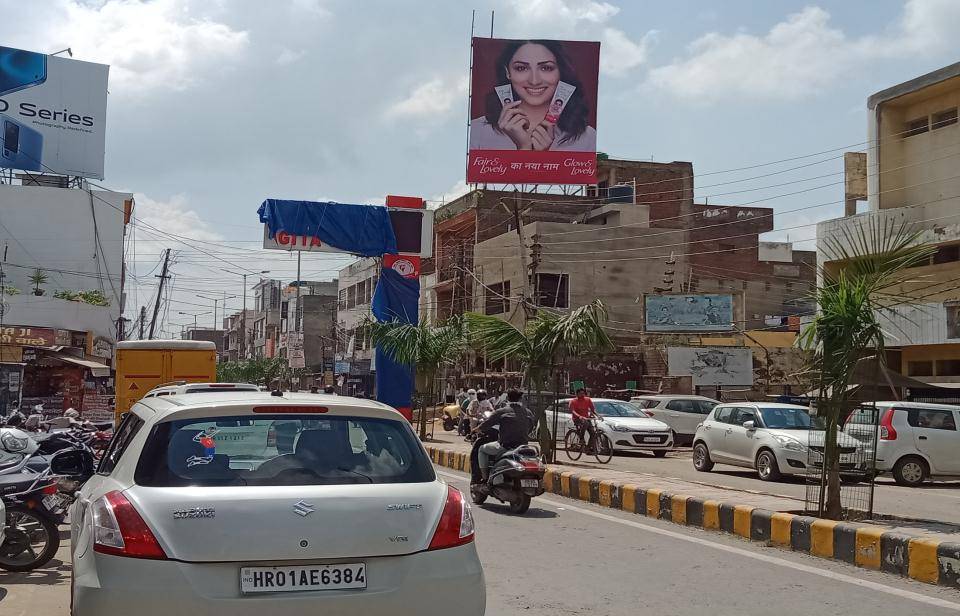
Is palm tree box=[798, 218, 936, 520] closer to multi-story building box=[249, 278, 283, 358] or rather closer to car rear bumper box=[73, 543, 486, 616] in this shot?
car rear bumper box=[73, 543, 486, 616]

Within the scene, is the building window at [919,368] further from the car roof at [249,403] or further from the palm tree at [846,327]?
the car roof at [249,403]

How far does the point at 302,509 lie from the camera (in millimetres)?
4324

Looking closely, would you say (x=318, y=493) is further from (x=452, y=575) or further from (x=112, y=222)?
(x=112, y=222)

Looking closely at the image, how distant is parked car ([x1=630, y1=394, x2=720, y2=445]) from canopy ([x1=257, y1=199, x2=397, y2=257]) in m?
11.7

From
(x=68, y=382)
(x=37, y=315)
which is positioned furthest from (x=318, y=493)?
(x=37, y=315)

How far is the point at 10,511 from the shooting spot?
7.71 metres

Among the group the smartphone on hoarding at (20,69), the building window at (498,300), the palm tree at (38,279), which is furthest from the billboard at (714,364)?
the smartphone on hoarding at (20,69)

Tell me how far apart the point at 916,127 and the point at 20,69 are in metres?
48.1

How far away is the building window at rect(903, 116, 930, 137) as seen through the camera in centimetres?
2960

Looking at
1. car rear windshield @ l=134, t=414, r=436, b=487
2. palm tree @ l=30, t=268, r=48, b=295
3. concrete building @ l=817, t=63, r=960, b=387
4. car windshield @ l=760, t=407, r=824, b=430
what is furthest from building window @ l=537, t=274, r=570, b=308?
car rear windshield @ l=134, t=414, r=436, b=487

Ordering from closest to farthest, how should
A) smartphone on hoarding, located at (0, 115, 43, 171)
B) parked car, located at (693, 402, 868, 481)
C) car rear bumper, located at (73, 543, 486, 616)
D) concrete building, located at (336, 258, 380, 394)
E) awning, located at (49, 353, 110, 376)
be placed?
car rear bumper, located at (73, 543, 486, 616), parked car, located at (693, 402, 868, 481), awning, located at (49, 353, 110, 376), smartphone on hoarding, located at (0, 115, 43, 171), concrete building, located at (336, 258, 380, 394)

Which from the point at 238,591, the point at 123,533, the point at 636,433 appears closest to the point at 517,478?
the point at 238,591

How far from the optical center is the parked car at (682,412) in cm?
2769

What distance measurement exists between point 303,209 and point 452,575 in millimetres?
29777
